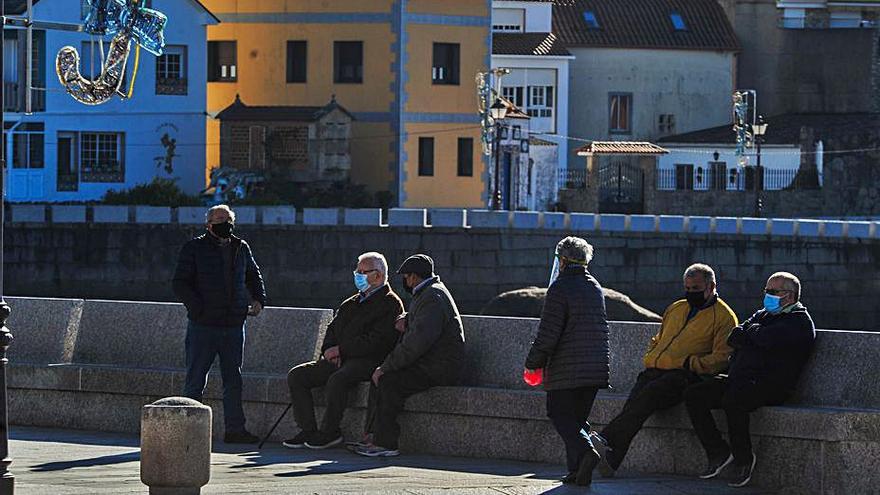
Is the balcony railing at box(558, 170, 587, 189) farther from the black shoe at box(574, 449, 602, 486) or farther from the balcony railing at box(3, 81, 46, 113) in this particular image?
the black shoe at box(574, 449, 602, 486)

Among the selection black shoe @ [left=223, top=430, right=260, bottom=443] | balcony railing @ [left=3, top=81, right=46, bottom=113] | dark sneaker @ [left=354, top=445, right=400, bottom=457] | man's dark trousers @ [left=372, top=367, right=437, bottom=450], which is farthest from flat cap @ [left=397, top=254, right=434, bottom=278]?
balcony railing @ [left=3, top=81, right=46, bottom=113]

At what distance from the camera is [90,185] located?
51188mm

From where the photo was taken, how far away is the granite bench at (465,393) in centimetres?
1216

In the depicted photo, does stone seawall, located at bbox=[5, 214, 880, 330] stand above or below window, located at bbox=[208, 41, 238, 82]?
below

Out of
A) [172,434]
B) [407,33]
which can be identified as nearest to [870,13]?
[407,33]

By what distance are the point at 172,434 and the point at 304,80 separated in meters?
44.9

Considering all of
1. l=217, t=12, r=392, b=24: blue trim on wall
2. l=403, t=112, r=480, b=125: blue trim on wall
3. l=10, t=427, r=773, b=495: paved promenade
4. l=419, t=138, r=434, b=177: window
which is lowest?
l=10, t=427, r=773, b=495: paved promenade

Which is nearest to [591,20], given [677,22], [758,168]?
[677,22]

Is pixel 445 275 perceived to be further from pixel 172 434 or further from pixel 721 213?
pixel 172 434

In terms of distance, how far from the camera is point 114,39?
16156 millimetres

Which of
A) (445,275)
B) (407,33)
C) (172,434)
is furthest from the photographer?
(407,33)

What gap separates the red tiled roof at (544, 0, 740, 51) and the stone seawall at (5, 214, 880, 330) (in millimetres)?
20539

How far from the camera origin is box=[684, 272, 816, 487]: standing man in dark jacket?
12.2 meters

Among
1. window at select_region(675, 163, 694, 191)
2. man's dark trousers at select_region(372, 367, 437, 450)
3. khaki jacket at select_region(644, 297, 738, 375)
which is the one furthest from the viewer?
window at select_region(675, 163, 694, 191)
